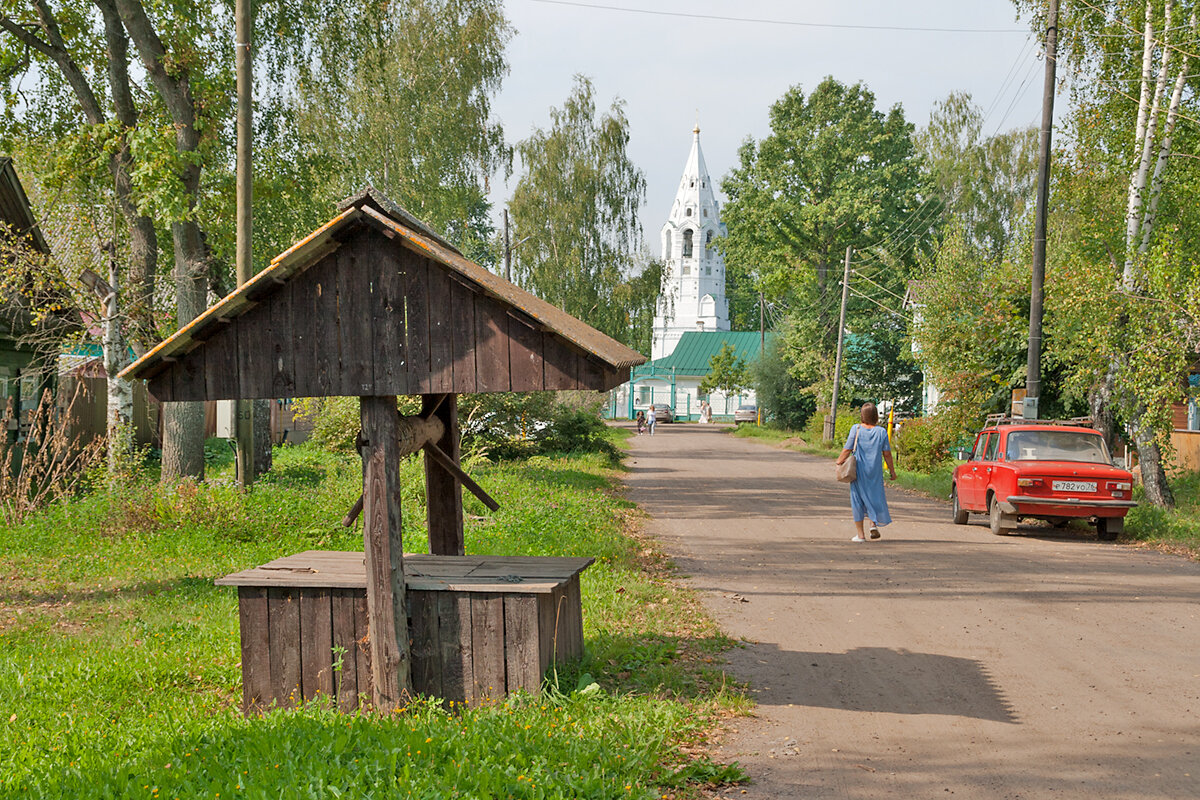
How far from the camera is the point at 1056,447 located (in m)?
Answer: 14.8

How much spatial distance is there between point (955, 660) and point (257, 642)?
496 centimetres

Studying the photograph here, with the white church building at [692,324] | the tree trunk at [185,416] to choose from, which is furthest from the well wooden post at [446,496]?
the white church building at [692,324]

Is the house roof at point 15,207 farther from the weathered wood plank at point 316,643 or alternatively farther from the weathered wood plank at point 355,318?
the weathered wood plank at point 355,318

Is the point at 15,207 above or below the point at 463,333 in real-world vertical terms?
above

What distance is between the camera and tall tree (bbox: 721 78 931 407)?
47.6 meters

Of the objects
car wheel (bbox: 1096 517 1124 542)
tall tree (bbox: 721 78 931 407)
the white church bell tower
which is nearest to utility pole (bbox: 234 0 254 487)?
car wheel (bbox: 1096 517 1124 542)

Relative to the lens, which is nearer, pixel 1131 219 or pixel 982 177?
pixel 1131 219

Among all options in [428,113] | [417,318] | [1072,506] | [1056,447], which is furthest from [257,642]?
[428,113]

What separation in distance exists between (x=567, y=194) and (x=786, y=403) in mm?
17938

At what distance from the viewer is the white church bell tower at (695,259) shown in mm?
88688

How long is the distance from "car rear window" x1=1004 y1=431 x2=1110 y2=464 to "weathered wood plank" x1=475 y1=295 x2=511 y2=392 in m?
11.4

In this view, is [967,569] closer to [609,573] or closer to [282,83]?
[609,573]

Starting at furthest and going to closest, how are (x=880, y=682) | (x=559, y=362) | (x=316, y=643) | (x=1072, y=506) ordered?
(x=1072, y=506) < (x=880, y=682) < (x=316, y=643) < (x=559, y=362)

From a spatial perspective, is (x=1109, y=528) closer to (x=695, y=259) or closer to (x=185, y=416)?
(x=185, y=416)
